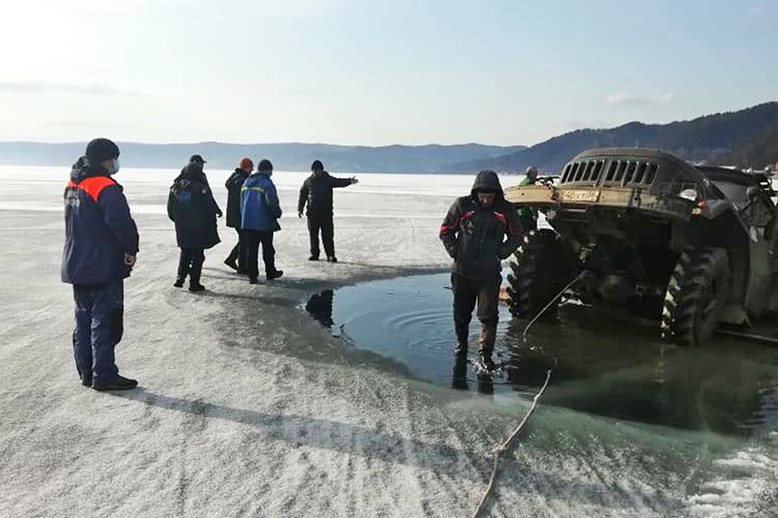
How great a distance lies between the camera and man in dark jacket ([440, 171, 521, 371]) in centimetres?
533

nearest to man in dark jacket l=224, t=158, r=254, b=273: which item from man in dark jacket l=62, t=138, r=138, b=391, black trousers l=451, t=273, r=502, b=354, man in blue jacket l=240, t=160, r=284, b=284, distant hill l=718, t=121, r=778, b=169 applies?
man in blue jacket l=240, t=160, r=284, b=284

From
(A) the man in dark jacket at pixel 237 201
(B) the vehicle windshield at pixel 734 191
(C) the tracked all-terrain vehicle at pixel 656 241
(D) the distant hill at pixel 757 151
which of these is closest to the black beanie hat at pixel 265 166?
(A) the man in dark jacket at pixel 237 201

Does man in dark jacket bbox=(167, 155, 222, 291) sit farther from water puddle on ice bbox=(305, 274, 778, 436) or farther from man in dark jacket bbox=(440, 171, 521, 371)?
man in dark jacket bbox=(440, 171, 521, 371)

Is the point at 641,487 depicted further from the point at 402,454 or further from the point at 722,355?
the point at 722,355

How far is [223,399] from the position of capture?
4.43 metres

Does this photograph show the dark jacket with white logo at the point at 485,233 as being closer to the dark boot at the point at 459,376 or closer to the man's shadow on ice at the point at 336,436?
the dark boot at the point at 459,376

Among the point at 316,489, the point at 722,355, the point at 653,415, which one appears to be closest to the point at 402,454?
the point at 316,489

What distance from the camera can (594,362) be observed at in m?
5.78

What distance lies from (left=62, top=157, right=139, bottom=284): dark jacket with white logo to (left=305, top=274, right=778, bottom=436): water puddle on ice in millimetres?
2384

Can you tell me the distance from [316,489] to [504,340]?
11.9ft

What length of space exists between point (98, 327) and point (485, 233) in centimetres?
297

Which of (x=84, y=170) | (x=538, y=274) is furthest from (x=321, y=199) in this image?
(x=84, y=170)

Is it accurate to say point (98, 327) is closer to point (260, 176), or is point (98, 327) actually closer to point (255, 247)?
point (255, 247)

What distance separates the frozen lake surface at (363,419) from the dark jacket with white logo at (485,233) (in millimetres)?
874
